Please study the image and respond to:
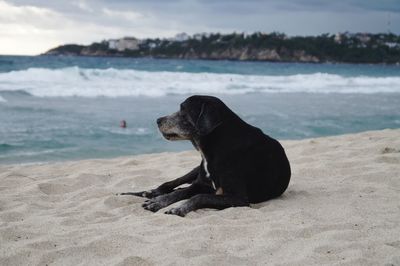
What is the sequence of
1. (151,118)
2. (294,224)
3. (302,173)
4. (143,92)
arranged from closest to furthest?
(294,224), (302,173), (151,118), (143,92)

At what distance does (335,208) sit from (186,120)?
1.66 m

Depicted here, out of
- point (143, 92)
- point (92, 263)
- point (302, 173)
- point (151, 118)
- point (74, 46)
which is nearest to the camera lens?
point (92, 263)

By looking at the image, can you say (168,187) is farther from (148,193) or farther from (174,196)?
(174,196)

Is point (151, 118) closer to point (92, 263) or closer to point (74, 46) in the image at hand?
point (92, 263)

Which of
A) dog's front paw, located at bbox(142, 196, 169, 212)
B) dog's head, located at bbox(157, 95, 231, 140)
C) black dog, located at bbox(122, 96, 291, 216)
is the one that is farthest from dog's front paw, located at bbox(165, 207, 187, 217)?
dog's head, located at bbox(157, 95, 231, 140)

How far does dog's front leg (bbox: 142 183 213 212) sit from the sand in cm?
13

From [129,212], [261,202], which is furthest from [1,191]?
[261,202]

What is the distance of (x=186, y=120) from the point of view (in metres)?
5.45

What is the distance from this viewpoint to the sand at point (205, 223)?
384cm

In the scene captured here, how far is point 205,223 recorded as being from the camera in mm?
4672

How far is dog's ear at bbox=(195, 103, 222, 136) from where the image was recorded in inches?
209

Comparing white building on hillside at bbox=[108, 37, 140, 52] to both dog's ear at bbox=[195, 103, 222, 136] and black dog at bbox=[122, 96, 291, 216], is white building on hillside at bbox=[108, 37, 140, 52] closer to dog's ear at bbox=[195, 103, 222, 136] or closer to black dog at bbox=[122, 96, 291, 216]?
black dog at bbox=[122, 96, 291, 216]

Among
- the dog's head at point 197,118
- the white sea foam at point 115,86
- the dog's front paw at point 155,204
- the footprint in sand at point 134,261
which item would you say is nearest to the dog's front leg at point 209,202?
the dog's front paw at point 155,204

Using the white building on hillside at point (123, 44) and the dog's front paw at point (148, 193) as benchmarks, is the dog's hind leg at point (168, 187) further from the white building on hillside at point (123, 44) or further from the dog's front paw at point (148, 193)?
the white building on hillside at point (123, 44)
